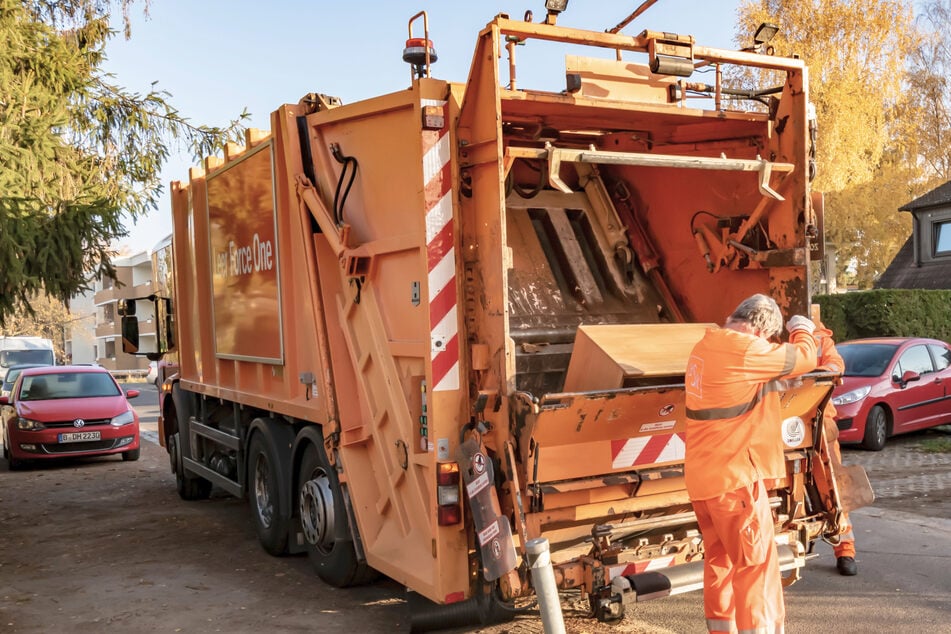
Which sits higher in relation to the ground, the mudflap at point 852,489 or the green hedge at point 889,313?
the green hedge at point 889,313

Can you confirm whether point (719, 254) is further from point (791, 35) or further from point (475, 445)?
point (791, 35)

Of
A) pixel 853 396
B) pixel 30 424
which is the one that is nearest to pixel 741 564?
pixel 853 396

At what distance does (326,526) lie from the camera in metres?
5.31

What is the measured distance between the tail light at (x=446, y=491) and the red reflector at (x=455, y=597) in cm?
32

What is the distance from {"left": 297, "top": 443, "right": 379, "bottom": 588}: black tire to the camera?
5.24 m

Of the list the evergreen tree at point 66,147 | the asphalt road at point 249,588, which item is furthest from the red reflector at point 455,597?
the evergreen tree at point 66,147

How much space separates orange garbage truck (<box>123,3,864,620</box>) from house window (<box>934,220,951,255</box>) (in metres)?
23.0

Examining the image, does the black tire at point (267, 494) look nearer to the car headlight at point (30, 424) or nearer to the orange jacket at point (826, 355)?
the orange jacket at point (826, 355)

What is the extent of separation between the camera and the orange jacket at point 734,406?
12.9 ft

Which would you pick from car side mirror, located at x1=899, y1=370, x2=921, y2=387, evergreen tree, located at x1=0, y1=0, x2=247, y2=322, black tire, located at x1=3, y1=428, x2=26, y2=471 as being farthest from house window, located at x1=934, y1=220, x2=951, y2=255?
black tire, located at x1=3, y1=428, x2=26, y2=471

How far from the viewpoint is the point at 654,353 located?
4.41 m

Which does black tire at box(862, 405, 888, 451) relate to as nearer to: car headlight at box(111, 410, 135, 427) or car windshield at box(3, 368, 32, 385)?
car headlight at box(111, 410, 135, 427)

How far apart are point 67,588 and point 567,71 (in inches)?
181

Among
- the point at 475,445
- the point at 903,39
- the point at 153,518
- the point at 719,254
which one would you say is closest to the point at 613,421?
the point at 475,445
